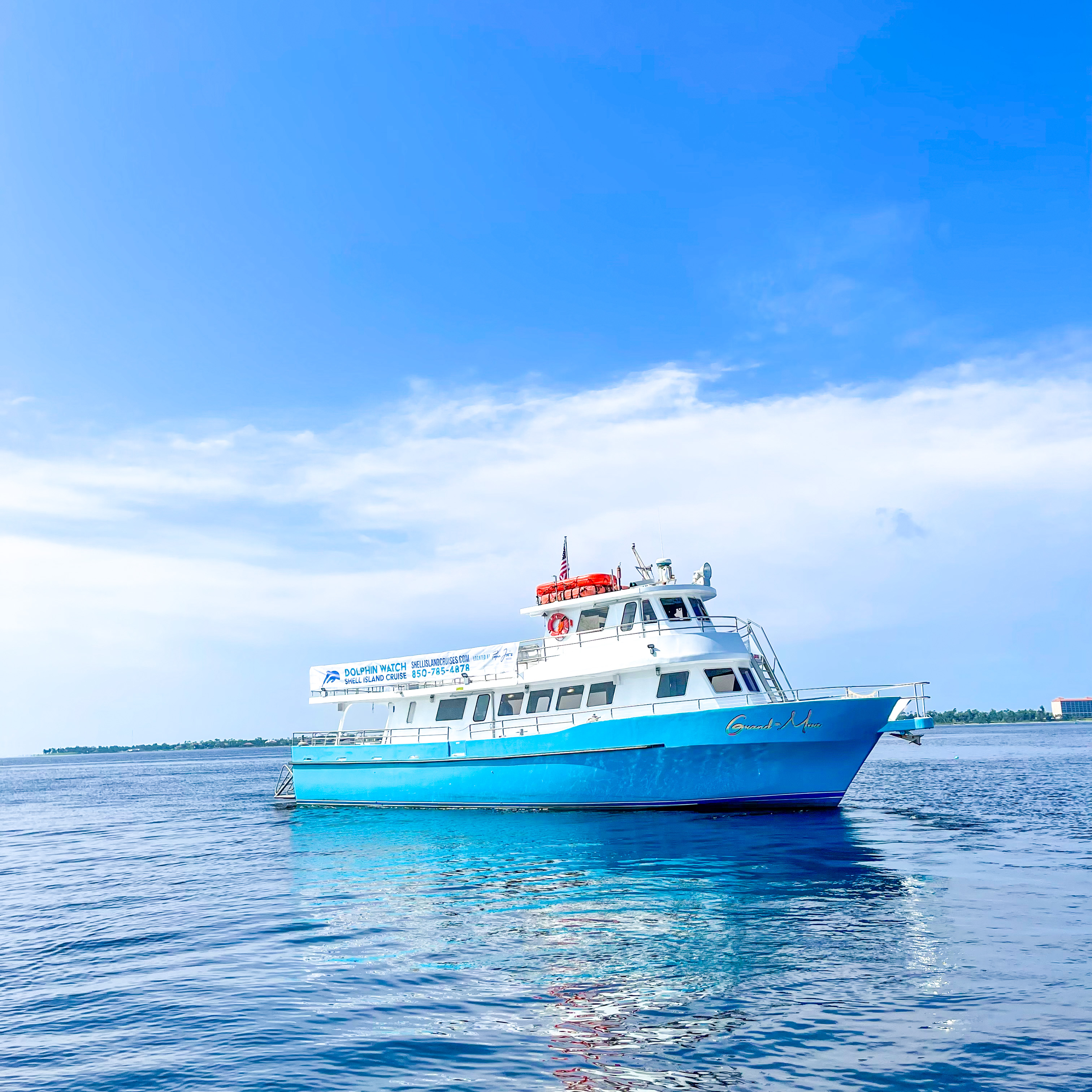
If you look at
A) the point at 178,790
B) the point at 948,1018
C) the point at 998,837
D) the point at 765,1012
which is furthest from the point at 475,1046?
the point at 178,790

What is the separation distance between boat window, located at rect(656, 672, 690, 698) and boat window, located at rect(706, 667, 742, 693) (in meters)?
0.66

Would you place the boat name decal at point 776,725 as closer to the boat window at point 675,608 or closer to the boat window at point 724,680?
the boat window at point 724,680

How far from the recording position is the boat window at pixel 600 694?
24578mm

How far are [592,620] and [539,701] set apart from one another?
3.00 m

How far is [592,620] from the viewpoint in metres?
25.8

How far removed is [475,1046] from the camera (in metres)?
8.00

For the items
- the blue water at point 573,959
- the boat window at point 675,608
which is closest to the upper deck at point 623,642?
the boat window at point 675,608

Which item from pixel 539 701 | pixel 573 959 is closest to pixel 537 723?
pixel 539 701

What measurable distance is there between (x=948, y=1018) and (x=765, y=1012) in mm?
1693

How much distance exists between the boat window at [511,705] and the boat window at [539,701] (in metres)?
0.36

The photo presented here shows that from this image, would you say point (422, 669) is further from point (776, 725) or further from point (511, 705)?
point (776, 725)

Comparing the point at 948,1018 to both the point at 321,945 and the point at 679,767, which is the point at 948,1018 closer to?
the point at 321,945

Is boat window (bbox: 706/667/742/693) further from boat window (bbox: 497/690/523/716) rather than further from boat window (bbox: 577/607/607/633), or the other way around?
boat window (bbox: 497/690/523/716)

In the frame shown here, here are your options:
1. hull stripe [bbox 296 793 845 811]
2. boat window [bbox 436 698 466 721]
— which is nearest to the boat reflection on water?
hull stripe [bbox 296 793 845 811]
